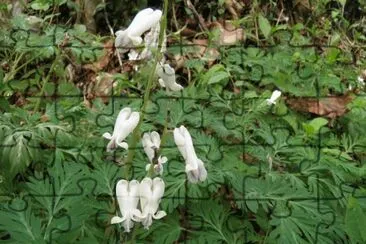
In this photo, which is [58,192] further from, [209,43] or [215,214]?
[209,43]

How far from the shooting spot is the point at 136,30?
4.66 feet

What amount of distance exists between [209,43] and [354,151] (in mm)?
1303

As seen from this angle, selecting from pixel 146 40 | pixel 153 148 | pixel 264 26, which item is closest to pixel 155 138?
pixel 153 148

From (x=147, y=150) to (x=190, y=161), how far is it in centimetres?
12

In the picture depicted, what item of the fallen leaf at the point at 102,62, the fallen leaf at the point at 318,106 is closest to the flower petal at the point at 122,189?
the fallen leaf at the point at 318,106

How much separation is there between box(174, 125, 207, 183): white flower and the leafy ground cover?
0.15ft

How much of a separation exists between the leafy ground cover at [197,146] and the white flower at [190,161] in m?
0.05

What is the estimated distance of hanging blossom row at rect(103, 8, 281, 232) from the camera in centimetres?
139

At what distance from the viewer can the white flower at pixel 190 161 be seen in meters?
1.41

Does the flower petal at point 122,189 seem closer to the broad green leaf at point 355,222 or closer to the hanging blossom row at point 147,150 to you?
the hanging blossom row at point 147,150

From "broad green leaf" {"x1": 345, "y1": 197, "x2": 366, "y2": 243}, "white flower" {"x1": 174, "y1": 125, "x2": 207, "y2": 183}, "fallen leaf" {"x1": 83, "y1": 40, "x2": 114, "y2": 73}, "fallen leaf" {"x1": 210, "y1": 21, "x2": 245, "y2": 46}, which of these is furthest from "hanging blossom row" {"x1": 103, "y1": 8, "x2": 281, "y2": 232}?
"fallen leaf" {"x1": 210, "y1": 21, "x2": 245, "y2": 46}

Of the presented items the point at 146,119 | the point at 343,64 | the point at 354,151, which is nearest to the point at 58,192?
the point at 146,119

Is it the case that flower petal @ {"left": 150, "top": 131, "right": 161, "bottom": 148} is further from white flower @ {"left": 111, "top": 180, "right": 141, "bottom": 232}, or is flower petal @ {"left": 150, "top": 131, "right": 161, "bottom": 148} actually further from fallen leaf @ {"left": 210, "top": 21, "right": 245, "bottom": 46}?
fallen leaf @ {"left": 210, "top": 21, "right": 245, "bottom": 46}

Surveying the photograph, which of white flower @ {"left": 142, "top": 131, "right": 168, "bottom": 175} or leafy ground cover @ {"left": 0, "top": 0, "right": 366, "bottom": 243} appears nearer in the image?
white flower @ {"left": 142, "top": 131, "right": 168, "bottom": 175}
